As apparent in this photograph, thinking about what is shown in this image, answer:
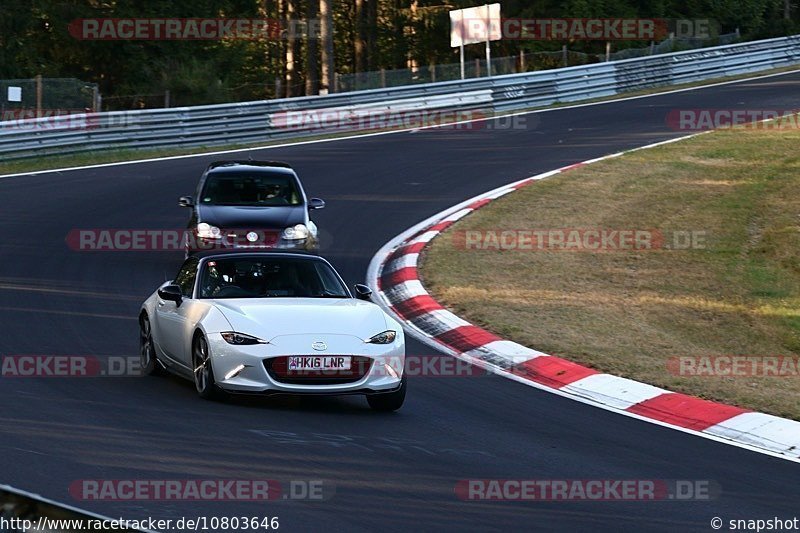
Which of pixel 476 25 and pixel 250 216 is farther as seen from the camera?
pixel 476 25

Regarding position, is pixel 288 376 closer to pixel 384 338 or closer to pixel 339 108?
pixel 384 338

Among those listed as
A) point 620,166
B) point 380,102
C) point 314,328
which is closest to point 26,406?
point 314,328

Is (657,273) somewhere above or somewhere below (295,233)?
below

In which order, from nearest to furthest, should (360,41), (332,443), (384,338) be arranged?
1. (332,443)
2. (384,338)
3. (360,41)

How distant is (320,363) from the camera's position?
378 inches

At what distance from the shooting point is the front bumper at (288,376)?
9539 millimetres

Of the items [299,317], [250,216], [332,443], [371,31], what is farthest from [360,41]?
[332,443]

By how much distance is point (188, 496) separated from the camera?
709cm

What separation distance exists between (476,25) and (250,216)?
901 inches

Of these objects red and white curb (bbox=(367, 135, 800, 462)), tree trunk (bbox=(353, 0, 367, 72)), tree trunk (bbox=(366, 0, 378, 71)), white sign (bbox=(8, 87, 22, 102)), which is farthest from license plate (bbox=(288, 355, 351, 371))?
tree trunk (bbox=(366, 0, 378, 71))

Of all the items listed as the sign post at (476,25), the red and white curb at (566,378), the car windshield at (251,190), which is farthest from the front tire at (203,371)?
the sign post at (476,25)

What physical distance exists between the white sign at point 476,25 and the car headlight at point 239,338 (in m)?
28.8

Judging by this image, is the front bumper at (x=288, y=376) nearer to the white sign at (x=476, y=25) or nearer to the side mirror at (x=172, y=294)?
the side mirror at (x=172, y=294)

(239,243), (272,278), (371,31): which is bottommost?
(239,243)
